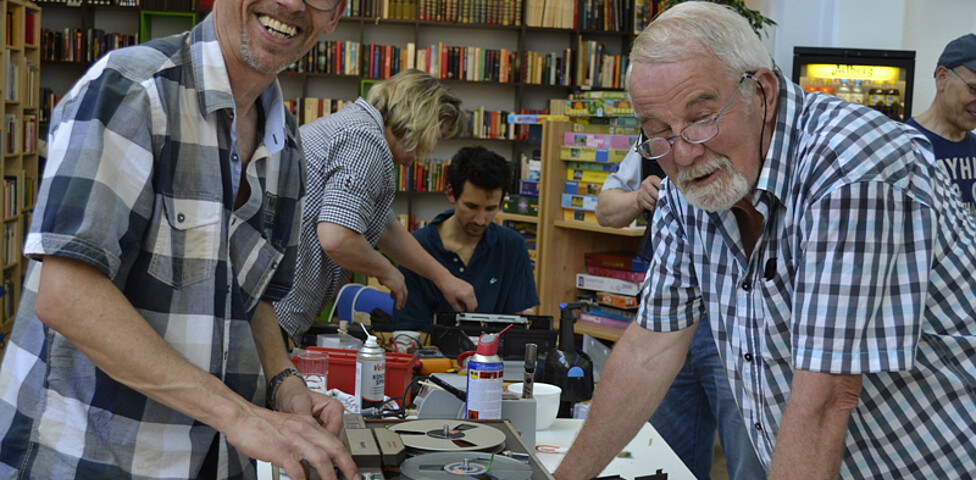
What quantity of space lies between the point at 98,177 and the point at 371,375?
3.84 ft

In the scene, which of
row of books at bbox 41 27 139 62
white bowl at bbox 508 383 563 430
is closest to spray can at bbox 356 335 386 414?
white bowl at bbox 508 383 563 430

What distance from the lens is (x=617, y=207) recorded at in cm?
304

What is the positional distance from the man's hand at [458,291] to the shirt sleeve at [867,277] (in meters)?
2.03

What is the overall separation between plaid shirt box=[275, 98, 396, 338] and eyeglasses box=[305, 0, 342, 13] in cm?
144

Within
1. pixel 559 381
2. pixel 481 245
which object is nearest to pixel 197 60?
pixel 559 381

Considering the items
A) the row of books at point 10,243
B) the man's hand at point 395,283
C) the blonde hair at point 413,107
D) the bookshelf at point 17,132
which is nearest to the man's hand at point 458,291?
the man's hand at point 395,283

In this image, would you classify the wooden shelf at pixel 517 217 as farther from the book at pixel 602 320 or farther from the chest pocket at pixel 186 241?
the chest pocket at pixel 186 241

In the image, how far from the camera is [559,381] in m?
A: 2.27

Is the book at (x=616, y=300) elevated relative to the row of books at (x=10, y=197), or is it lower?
lower

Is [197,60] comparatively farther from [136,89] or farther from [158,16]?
[158,16]

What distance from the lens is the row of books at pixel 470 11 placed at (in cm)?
704

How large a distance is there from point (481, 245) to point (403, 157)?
62cm

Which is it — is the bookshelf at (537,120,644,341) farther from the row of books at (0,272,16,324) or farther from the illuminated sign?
the row of books at (0,272,16,324)

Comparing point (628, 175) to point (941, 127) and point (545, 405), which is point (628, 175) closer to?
point (941, 127)
